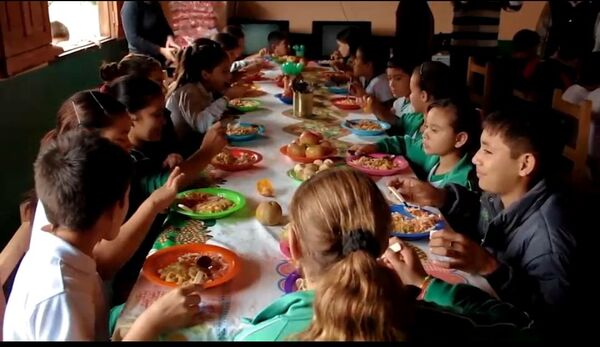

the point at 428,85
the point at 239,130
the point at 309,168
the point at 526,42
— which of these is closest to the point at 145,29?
the point at 239,130

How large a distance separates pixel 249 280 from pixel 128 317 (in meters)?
0.27

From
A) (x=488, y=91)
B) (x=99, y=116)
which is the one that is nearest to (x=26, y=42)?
(x=99, y=116)

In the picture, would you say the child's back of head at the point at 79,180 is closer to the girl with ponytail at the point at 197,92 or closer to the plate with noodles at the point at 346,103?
the girl with ponytail at the point at 197,92

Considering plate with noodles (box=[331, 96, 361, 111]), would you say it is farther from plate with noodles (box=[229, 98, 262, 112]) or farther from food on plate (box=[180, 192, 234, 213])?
food on plate (box=[180, 192, 234, 213])

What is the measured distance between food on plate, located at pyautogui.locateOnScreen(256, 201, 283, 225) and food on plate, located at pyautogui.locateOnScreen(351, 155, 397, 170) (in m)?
0.57

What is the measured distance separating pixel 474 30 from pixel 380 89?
3.72 feet

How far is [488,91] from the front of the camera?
131 inches

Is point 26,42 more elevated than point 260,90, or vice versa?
point 26,42

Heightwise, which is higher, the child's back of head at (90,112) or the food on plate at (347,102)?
the child's back of head at (90,112)

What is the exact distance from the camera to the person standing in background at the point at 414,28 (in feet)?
13.5

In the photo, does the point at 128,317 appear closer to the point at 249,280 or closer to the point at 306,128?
the point at 249,280

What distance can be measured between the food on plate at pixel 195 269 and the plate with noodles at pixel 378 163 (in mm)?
809

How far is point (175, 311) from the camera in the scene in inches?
41.3

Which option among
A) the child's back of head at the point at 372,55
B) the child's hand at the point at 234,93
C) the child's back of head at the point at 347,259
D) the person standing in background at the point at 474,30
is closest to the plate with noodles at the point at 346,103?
the child's hand at the point at 234,93
